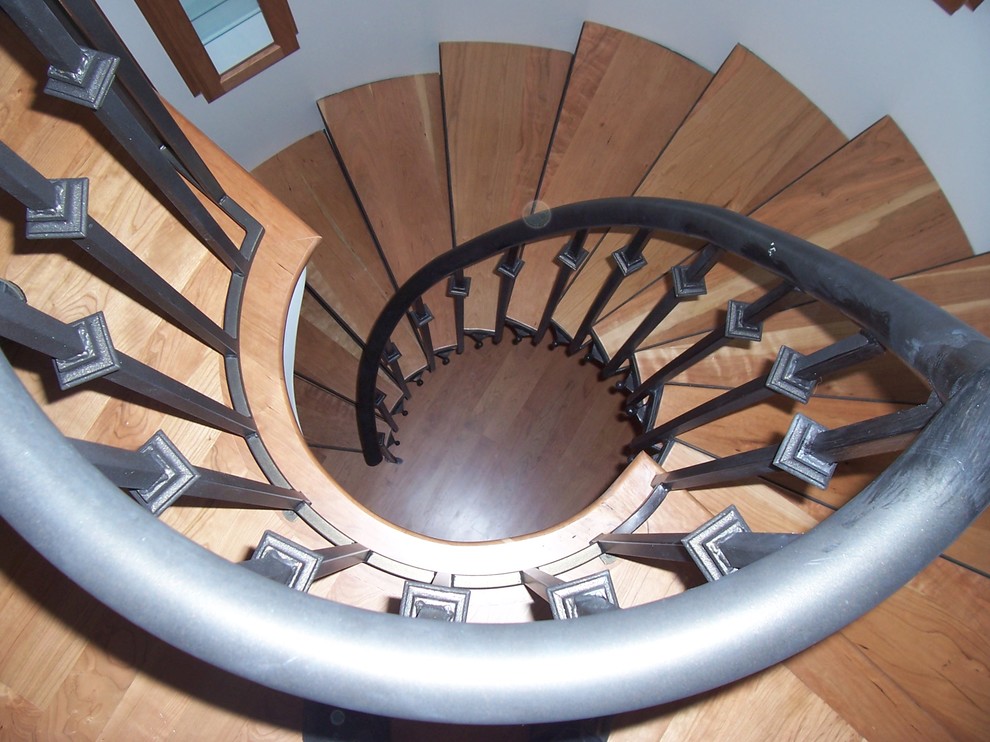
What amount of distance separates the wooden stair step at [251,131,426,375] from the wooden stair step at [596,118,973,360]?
6.55 feet

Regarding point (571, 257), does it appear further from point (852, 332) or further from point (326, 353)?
point (326, 353)

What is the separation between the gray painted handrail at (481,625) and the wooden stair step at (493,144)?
2965 millimetres

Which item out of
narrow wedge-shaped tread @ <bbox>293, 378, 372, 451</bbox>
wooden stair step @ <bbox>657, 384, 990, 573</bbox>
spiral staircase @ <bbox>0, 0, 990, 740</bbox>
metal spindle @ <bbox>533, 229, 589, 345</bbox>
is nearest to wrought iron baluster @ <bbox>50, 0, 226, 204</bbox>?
spiral staircase @ <bbox>0, 0, 990, 740</bbox>

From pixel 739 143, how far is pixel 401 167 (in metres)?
1.96

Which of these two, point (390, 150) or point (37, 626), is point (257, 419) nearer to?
point (37, 626)

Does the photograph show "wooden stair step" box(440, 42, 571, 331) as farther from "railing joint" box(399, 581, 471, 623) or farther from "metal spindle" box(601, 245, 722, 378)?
"railing joint" box(399, 581, 471, 623)

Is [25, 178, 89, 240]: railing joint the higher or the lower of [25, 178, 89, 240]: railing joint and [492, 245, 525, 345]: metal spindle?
the lower

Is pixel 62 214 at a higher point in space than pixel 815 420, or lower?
lower

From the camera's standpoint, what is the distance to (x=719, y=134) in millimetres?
3062

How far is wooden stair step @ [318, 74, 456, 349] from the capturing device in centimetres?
391

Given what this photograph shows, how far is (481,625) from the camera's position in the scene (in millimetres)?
807

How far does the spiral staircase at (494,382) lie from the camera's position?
2.60 ft

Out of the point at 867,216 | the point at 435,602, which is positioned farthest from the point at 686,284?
the point at 435,602

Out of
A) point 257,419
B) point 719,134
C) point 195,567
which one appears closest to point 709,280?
point 719,134
